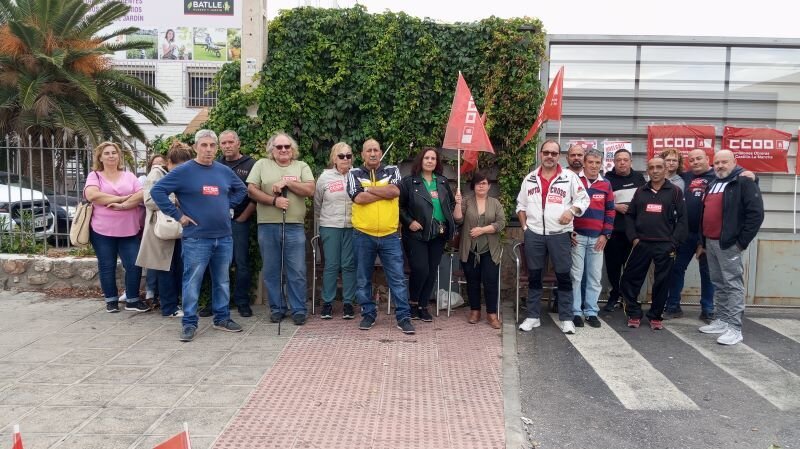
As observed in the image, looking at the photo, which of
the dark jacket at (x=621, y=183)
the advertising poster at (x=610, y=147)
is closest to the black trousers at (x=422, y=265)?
the dark jacket at (x=621, y=183)

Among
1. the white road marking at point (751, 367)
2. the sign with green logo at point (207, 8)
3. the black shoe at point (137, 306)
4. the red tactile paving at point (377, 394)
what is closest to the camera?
the red tactile paving at point (377, 394)

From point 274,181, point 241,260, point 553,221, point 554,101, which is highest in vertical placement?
point 554,101

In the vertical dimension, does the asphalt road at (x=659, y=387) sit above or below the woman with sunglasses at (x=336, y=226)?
below

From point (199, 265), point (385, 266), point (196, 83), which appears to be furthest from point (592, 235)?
point (196, 83)

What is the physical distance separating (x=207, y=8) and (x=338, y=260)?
2875cm

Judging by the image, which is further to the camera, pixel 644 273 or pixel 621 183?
pixel 621 183

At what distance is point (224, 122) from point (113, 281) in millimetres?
2204

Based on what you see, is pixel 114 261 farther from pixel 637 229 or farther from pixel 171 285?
pixel 637 229

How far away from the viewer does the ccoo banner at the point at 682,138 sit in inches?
319

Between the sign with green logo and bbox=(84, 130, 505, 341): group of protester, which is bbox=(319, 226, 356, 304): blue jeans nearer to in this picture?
bbox=(84, 130, 505, 341): group of protester

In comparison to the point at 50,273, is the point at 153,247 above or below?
above

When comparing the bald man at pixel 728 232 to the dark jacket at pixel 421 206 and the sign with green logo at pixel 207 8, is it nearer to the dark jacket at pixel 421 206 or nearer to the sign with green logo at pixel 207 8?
the dark jacket at pixel 421 206

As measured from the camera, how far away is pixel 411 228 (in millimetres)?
6613

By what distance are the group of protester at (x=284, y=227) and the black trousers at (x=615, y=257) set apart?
1.45 metres
